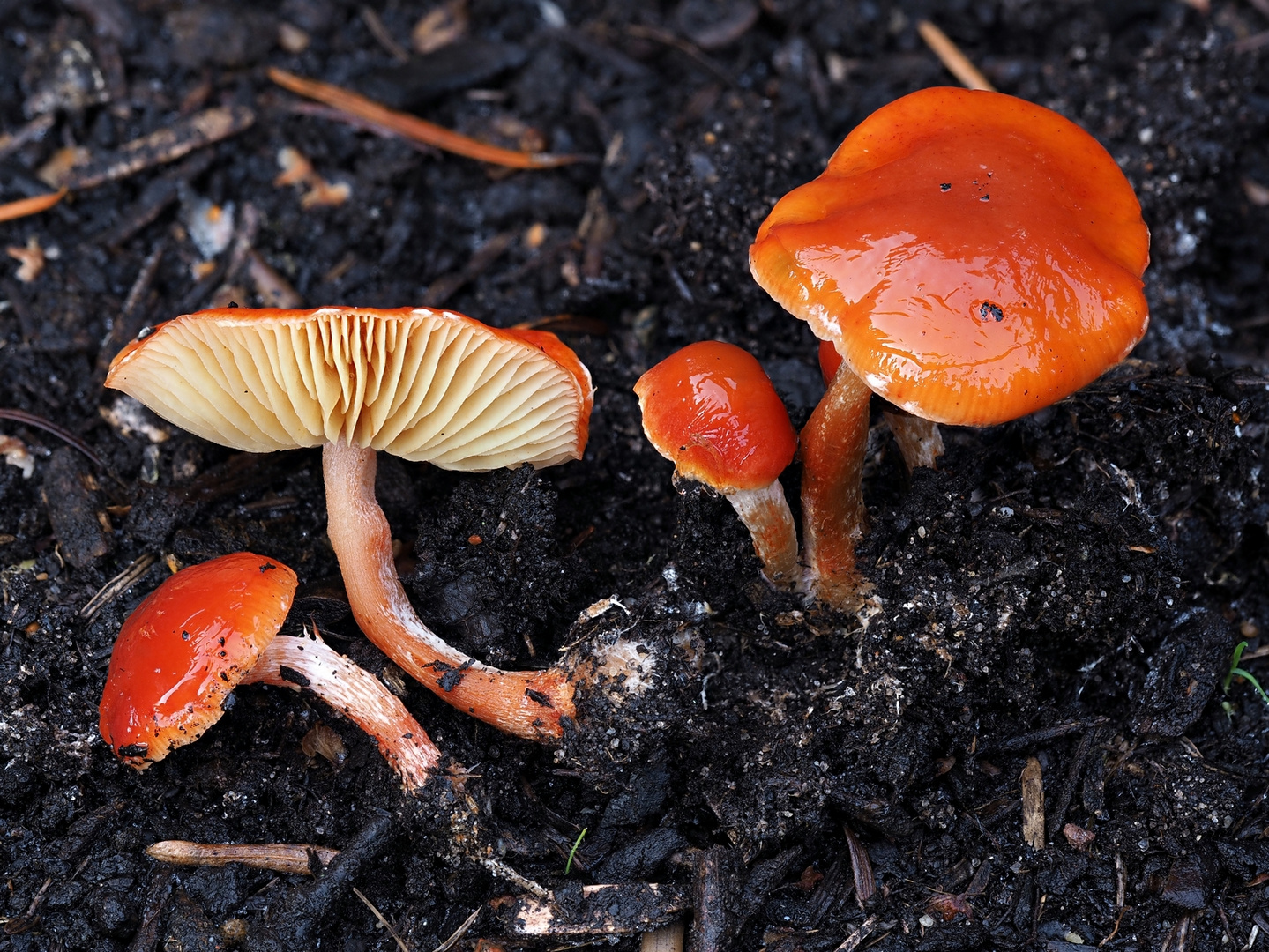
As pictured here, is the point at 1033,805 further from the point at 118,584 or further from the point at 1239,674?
the point at 118,584

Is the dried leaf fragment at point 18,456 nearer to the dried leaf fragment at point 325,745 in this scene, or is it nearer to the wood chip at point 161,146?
the wood chip at point 161,146

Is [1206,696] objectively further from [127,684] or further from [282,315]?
[127,684]

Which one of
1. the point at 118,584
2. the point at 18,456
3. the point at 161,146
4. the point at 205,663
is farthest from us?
the point at 161,146

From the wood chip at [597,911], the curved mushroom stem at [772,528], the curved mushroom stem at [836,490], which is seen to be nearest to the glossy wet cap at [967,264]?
the curved mushroom stem at [836,490]

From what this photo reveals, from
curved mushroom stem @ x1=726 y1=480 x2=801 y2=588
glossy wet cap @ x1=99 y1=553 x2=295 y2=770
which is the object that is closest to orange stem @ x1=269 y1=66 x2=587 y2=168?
curved mushroom stem @ x1=726 y1=480 x2=801 y2=588

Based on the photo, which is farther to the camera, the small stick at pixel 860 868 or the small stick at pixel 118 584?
the small stick at pixel 118 584

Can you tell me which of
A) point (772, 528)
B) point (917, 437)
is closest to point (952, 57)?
point (917, 437)

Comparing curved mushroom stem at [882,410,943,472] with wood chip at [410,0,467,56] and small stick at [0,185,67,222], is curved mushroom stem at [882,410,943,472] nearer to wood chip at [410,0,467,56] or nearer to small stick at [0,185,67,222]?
wood chip at [410,0,467,56]

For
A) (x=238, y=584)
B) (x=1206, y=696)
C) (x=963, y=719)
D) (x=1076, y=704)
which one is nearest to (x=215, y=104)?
(x=238, y=584)
